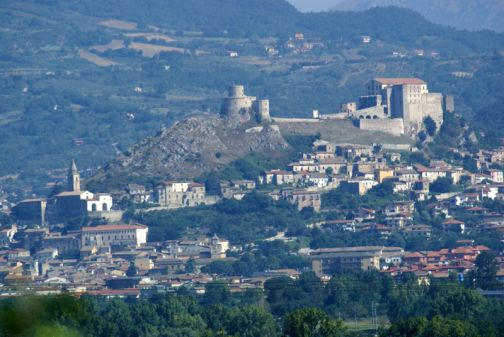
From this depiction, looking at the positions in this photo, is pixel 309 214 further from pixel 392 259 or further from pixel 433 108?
pixel 433 108

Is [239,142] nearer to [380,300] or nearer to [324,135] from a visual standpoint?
[324,135]

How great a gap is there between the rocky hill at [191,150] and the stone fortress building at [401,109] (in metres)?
5.33

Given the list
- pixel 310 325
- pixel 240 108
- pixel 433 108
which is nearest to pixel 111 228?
pixel 240 108

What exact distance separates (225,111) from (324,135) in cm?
616

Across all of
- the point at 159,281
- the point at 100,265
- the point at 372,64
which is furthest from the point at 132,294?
the point at 372,64

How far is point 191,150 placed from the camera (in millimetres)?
120812

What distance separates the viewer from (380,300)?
79938 mm

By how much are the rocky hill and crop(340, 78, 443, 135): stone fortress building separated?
5335 millimetres

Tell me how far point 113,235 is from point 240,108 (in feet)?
50.5

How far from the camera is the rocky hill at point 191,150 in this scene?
120 meters

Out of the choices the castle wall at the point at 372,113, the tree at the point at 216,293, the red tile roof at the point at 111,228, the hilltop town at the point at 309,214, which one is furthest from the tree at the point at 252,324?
the castle wall at the point at 372,113

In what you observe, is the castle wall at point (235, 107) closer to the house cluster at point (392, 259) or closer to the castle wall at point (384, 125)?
the castle wall at point (384, 125)

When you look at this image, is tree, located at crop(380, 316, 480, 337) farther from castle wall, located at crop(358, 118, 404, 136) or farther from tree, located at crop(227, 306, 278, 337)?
castle wall, located at crop(358, 118, 404, 136)

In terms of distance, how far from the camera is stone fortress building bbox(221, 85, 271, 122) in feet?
401
